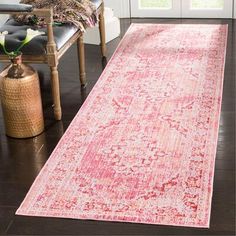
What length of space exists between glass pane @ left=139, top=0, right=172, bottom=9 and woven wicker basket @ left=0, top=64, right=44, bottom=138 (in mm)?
2551

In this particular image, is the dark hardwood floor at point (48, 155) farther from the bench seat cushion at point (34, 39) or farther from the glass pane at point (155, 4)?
the glass pane at point (155, 4)

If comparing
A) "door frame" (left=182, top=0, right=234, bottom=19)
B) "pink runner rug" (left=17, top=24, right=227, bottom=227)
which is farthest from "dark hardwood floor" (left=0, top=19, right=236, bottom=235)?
"door frame" (left=182, top=0, right=234, bottom=19)

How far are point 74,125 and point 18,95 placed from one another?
0.41 m

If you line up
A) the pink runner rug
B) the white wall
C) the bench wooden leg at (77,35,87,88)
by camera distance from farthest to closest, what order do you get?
1. the white wall
2. the bench wooden leg at (77,35,87,88)
3. the pink runner rug

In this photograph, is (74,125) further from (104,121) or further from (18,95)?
(18,95)

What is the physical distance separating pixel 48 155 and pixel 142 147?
19.7 inches

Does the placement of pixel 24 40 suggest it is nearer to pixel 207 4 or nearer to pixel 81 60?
pixel 81 60

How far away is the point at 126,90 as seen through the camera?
3689 mm

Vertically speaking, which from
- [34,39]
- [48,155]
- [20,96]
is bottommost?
[48,155]

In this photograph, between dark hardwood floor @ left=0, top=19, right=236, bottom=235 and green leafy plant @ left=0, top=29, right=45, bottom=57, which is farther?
green leafy plant @ left=0, top=29, right=45, bottom=57

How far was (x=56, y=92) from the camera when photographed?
3.24 metres

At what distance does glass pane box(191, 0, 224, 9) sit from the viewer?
5.24 m

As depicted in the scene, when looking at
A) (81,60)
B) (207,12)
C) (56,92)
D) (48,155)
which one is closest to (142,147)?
(48,155)

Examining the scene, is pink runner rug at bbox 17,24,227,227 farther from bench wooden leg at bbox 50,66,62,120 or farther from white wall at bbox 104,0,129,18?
white wall at bbox 104,0,129,18
